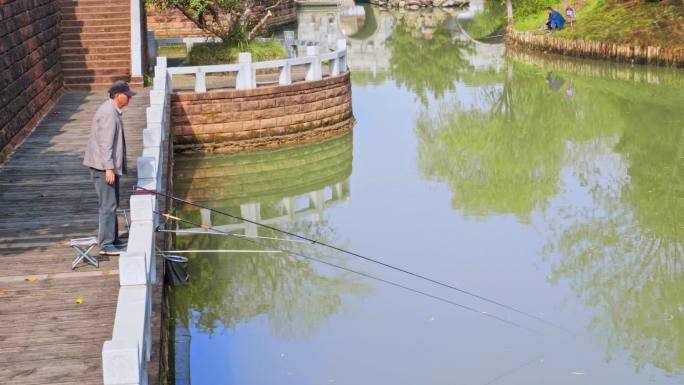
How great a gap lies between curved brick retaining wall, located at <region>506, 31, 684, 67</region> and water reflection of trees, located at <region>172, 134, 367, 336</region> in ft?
51.5

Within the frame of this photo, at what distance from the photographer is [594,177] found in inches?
808

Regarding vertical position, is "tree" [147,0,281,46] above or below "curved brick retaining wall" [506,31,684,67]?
above

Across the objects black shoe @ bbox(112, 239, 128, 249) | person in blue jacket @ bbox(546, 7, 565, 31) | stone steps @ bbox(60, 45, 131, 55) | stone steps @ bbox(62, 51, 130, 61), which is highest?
stone steps @ bbox(60, 45, 131, 55)

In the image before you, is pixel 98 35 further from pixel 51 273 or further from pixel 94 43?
pixel 51 273

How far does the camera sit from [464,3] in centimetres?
7094

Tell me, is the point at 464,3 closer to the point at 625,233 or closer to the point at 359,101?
the point at 359,101

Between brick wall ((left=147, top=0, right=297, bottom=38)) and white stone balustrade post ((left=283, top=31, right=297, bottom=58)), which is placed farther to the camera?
brick wall ((left=147, top=0, right=297, bottom=38))

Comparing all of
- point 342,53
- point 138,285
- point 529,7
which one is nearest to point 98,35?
point 342,53

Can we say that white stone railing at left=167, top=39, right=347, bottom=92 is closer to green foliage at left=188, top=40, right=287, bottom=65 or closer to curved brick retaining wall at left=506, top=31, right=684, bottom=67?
green foliage at left=188, top=40, right=287, bottom=65

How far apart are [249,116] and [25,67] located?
17.1 ft

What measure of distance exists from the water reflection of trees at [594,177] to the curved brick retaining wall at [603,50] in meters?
2.50

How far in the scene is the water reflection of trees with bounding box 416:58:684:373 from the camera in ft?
44.0

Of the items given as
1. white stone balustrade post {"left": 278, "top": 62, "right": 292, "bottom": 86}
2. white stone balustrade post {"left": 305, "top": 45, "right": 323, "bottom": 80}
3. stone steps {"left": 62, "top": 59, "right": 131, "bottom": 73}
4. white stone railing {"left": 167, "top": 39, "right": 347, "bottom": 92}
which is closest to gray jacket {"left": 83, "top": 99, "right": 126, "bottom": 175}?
white stone railing {"left": 167, "top": 39, "right": 347, "bottom": 92}

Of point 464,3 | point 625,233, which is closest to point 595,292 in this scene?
point 625,233
